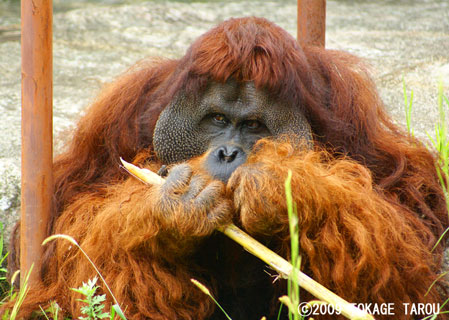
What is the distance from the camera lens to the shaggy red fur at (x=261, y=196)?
6.89 feet

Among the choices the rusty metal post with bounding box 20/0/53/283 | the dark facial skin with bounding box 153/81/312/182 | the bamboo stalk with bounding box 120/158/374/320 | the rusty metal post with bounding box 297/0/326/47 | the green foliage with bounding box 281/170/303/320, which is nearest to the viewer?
the green foliage with bounding box 281/170/303/320

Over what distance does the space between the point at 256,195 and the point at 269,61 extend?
0.58 m

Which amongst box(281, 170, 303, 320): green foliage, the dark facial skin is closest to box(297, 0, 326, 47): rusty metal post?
the dark facial skin

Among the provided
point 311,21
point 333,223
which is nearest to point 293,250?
point 333,223

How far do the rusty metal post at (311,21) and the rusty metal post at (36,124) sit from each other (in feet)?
4.28

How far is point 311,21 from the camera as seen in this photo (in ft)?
10.3

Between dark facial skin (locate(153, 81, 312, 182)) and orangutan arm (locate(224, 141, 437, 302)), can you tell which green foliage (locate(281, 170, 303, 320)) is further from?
dark facial skin (locate(153, 81, 312, 182))

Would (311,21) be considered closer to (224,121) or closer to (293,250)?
(224,121)

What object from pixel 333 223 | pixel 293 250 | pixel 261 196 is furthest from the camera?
pixel 333 223

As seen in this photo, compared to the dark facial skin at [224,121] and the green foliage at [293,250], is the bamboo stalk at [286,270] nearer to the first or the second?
the green foliage at [293,250]

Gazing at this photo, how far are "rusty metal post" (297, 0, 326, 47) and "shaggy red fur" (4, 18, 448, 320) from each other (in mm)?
331

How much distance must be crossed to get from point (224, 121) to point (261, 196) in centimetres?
50

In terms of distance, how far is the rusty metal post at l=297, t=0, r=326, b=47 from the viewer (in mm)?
3137

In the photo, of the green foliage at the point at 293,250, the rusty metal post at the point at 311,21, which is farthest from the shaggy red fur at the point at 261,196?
the green foliage at the point at 293,250
